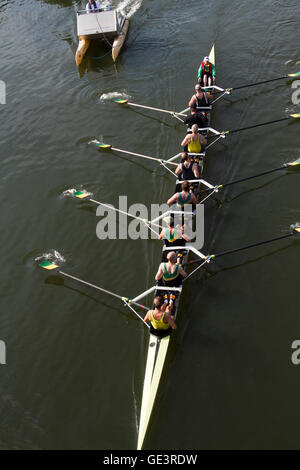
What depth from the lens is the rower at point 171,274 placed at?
33.5 ft

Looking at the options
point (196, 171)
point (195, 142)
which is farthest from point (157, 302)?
point (195, 142)

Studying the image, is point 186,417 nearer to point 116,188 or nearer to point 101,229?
point 101,229

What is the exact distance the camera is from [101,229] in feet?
42.3

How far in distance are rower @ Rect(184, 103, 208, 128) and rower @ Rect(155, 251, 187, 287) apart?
7.51 m

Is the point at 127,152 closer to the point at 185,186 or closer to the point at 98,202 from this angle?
the point at 98,202

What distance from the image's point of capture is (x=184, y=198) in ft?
40.4

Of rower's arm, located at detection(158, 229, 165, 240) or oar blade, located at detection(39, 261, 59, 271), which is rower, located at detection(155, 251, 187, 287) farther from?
oar blade, located at detection(39, 261, 59, 271)

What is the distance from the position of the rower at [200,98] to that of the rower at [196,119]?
60 cm

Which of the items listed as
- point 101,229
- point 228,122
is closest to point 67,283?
point 101,229

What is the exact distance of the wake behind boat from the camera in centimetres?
2130

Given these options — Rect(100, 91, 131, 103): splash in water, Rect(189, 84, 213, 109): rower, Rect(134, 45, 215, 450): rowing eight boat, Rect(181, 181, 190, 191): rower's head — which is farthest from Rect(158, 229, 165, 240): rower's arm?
Rect(100, 91, 131, 103): splash in water

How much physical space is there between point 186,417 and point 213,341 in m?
2.02

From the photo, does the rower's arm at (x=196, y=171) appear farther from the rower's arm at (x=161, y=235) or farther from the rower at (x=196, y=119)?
the rower at (x=196, y=119)

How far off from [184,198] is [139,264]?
108 inches
